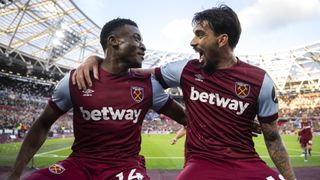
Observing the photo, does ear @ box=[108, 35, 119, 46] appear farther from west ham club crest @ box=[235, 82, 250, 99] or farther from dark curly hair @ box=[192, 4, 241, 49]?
west ham club crest @ box=[235, 82, 250, 99]

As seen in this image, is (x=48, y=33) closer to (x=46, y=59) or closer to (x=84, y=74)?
(x=46, y=59)

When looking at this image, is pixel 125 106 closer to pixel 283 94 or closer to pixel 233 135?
pixel 233 135

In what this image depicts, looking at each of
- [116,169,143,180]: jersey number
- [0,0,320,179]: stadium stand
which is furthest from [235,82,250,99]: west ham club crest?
[0,0,320,179]: stadium stand

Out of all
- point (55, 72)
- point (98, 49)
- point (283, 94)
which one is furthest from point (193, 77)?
point (283, 94)

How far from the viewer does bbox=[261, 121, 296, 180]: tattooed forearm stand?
335 cm

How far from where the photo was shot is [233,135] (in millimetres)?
3219

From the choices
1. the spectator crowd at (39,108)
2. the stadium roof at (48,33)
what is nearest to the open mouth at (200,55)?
the stadium roof at (48,33)

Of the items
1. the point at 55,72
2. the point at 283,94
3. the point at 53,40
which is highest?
the point at 53,40

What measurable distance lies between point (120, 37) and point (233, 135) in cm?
157

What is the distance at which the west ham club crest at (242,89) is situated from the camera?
328 cm

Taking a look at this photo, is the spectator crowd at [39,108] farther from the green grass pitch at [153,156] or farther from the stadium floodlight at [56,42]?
the green grass pitch at [153,156]

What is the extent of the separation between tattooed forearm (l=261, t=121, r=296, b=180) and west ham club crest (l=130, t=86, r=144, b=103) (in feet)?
3.99

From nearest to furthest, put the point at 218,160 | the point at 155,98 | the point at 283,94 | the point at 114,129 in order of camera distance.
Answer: the point at 218,160, the point at 114,129, the point at 155,98, the point at 283,94

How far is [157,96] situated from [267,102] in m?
1.14
